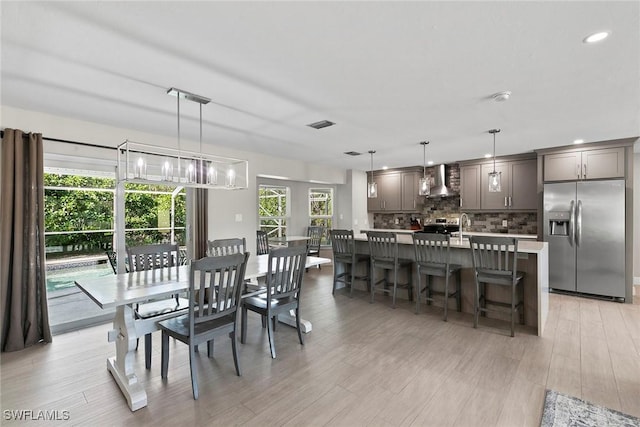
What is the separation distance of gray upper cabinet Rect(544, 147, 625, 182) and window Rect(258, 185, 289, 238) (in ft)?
16.9

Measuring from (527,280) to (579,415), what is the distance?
1.86 meters

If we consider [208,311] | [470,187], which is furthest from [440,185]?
[208,311]

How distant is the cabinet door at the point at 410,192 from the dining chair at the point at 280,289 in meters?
4.75

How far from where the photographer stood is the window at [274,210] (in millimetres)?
6992

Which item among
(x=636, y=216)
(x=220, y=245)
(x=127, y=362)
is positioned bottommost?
(x=127, y=362)

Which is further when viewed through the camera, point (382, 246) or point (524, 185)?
point (524, 185)

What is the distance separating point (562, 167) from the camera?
495 centimetres

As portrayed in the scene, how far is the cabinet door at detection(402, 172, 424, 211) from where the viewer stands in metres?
7.12

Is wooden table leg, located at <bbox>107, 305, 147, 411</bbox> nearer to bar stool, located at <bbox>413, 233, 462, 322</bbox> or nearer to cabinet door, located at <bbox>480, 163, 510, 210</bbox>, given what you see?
bar stool, located at <bbox>413, 233, 462, 322</bbox>

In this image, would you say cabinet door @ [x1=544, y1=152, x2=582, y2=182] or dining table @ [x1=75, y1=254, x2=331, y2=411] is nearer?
dining table @ [x1=75, y1=254, x2=331, y2=411]

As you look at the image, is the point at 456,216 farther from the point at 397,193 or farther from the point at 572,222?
the point at 572,222

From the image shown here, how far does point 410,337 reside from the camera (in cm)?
323

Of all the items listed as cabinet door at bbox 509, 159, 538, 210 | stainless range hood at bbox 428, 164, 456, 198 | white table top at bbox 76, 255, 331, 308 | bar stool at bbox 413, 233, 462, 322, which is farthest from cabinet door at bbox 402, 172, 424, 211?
white table top at bbox 76, 255, 331, 308

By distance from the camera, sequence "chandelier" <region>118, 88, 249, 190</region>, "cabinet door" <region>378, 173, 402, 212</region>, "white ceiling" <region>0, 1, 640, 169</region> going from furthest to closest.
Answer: "cabinet door" <region>378, 173, 402, 212</region> → "chandelier" <region>118, 88, 249, 190</region> → "white ceiling" <region>0, 1, 640, 169</region>
